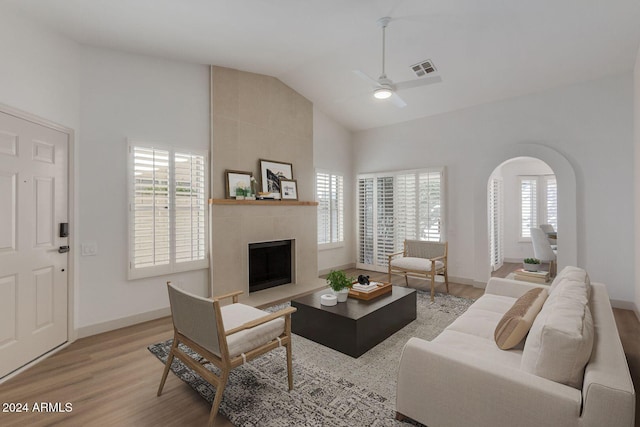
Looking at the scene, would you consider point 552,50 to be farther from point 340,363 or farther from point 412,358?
point 340,363

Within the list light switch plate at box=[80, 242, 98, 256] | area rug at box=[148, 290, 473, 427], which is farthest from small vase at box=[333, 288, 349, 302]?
light switch plate at box=[80, 242, 98, 256]

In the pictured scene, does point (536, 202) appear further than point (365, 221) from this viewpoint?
Yes

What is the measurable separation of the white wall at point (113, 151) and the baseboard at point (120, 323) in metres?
0.04

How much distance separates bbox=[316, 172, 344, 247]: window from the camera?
20.9ft

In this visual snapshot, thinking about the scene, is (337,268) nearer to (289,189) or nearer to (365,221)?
(365,221)

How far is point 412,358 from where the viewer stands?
1.91 meters

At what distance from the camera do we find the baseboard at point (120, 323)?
3.46 metres

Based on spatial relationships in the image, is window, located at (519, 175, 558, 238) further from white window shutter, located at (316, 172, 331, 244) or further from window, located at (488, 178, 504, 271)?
white window shutter, located at (316, 172, 331, 244)

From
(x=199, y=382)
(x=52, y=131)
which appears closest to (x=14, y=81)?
(x=52, y=131)

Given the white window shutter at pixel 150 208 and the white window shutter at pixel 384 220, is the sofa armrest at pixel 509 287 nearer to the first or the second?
the white window shutter at pixel 384 220

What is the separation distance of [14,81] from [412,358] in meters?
3.96

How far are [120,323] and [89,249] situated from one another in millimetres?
979

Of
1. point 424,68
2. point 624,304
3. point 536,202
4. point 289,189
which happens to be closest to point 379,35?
point 424,68

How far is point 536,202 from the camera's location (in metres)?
7.74
